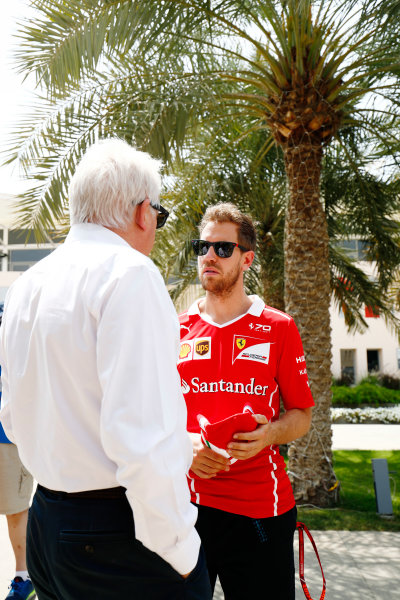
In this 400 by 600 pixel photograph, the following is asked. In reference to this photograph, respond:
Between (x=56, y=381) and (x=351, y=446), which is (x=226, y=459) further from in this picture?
(x=351, y=446)

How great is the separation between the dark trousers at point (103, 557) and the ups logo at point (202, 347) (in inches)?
42.2

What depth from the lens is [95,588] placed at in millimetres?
1398

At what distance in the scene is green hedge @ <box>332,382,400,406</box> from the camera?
63.7 feet

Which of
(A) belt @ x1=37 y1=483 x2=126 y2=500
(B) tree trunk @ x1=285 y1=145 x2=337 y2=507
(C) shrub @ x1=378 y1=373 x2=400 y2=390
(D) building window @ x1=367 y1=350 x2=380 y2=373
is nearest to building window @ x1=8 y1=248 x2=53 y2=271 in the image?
(D) building window @ x1=367 y1=350 x2=380 y2=373

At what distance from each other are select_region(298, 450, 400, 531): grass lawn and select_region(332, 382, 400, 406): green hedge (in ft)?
31.1

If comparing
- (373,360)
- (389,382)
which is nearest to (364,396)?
(389,382)

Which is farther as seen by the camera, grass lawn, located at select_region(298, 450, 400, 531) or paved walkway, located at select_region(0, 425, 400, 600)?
grass lawn, located at select_region(298, 450, 400, 531)

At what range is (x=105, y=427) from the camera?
133cm

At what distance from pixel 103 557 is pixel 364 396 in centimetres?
1935

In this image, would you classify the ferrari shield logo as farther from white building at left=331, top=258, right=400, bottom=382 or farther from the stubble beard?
white building at left=331, top=258, right=400, bottom=382

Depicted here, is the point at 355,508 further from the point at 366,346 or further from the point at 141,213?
the point at 366,346

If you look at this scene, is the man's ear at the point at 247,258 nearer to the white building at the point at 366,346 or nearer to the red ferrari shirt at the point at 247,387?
the red ferrari shirt at the point at 247,387

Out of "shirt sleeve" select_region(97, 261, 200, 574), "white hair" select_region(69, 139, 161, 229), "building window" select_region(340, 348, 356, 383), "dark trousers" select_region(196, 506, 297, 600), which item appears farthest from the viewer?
"building window" select_region(340, 348, 356, 383)

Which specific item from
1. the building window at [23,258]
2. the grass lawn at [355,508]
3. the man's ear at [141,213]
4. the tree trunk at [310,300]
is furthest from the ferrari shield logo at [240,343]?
the building window at [23,258]
